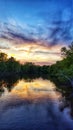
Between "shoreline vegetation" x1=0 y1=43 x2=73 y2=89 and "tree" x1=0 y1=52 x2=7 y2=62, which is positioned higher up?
"tree" x1=0 y1=52 x2=7 y2=62

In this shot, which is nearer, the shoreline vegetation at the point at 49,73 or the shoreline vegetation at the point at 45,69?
the shoreline vegetation at the point at 49,73

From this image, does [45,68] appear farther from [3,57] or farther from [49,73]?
[3,57]

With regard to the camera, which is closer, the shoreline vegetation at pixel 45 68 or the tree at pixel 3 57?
the shoreline vegetation at pixel 45 68

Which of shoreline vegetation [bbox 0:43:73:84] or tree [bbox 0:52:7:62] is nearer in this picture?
shoreline vegetation [bbox 0:43:73:84]

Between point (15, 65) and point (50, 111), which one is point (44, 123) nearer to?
point (50, 111)

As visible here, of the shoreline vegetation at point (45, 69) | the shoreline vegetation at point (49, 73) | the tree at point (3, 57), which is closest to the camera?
the shoreline vegetation at point (49, 73)

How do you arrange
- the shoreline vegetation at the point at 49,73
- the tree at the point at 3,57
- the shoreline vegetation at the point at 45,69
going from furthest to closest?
the tree at the point at 3,57 → the shoreline vegetation at the point at 45,69 → the shoreline vegetation at the point at 49,73

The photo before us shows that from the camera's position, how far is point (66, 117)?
18.4 metres

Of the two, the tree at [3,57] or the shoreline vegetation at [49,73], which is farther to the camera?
the tree at [3,57]

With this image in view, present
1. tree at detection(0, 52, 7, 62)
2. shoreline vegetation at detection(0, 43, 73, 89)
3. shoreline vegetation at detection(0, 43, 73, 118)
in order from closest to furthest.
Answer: shoreline vegetation at detection(0, 43, 73, 118) < shoreline vegetation at detection(0, 43, 73, 89) < tree at detection(0, 52, 7, 62)

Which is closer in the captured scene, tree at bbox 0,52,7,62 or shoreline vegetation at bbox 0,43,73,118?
shoreline vegetation at bbox 0,43,73,118

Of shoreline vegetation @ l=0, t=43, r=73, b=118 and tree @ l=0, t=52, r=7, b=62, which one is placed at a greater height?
tree @ l=0, t=52, r=7, b=62

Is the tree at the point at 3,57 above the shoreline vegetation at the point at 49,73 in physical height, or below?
above

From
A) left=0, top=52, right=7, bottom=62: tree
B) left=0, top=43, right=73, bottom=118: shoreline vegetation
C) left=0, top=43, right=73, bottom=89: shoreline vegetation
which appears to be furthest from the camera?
left=0, top=52, right=7, bottom=62: tree
